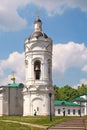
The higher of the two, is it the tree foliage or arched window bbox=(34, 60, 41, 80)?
arched window bbox=(34, 60, 41, 80)

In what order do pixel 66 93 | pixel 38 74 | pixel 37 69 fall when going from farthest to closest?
pixel 66 93 < pixel 38 74 < pixel 37 69

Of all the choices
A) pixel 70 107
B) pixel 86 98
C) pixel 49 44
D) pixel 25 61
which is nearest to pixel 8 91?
pixel 25 61

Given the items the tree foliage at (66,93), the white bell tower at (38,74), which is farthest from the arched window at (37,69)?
the tree foliage at (66,93)

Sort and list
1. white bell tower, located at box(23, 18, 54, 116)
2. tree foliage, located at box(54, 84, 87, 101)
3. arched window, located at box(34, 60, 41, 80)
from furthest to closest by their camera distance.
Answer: tree foliage, located at box(54, 84, 87, 101)
arched window, located at box(34, 60, 41, 80)
white bell tower, located at box(23, 18, 54, 116)

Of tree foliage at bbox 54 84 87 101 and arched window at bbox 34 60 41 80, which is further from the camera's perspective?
tree foliage at bbox 54 84 87 101

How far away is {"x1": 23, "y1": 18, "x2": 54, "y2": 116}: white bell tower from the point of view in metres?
55.9

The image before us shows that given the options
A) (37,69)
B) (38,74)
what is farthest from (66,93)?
(37,69)

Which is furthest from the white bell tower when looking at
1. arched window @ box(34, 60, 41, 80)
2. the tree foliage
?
the tree foliage

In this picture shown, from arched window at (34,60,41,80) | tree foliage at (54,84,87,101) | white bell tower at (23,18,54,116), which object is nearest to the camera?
white bell tower at (23,18,54,116)

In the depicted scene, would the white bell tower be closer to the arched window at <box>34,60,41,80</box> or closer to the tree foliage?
the arched window at <box>34,60,41,80</box>

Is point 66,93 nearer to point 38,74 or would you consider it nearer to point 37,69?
point 38,74

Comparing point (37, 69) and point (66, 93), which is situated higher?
point (37, 69)

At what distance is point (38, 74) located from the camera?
57688mm

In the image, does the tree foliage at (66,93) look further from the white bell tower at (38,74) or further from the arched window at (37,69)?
the arched window at (37,69)
